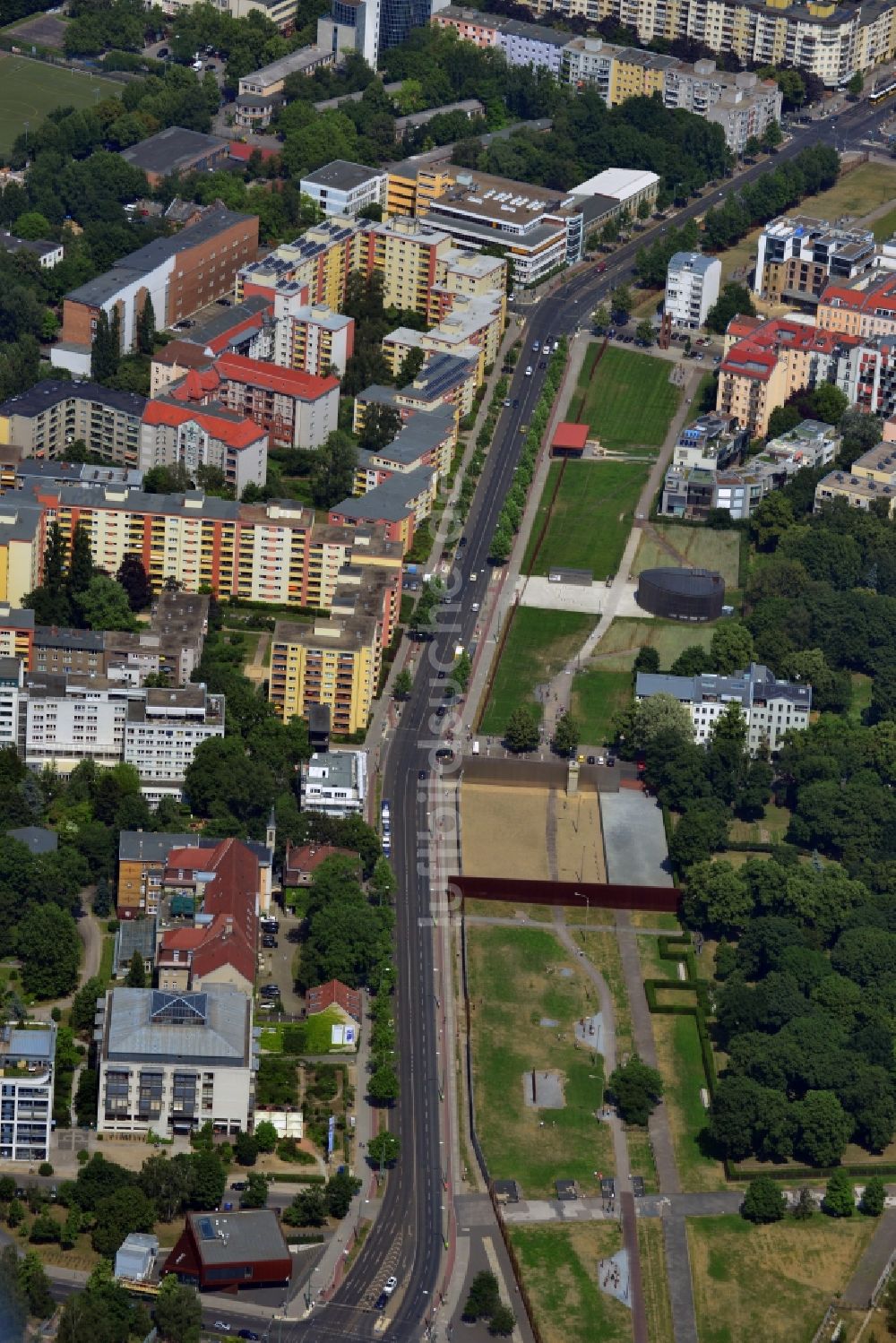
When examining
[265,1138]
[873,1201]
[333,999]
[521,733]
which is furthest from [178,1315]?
[521,733]

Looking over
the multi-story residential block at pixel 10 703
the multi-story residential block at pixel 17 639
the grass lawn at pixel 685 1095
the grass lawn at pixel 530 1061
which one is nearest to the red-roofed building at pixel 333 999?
the grass lawn at pixel 530 1061

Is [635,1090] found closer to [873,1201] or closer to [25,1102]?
[873,1201]

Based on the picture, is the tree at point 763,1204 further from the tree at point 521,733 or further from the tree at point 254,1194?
the tree at point 521,733

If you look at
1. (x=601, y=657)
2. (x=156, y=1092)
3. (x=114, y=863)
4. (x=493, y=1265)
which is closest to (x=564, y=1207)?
(x=493, y=1265)

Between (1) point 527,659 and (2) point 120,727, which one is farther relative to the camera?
(1) point 527,659

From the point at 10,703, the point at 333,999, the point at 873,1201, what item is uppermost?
the point at 10,703

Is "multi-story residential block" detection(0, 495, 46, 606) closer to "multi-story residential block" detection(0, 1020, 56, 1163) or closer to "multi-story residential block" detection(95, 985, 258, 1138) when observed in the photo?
"multi-story residential block" detection(95, 985, 258, 1138)

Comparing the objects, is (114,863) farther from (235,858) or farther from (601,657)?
(601,657)
